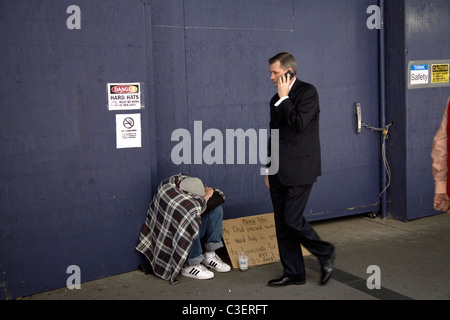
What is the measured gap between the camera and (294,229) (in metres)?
4.02

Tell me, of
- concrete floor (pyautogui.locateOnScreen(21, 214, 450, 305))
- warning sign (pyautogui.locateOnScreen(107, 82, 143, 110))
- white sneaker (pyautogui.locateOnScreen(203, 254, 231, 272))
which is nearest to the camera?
concrete floor (pyautogui.locateOnScreen(21, 214, 450, 305))

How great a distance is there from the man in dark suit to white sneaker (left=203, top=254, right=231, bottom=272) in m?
0.71

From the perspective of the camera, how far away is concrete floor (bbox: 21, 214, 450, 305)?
13.3ft

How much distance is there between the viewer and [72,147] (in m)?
4.18

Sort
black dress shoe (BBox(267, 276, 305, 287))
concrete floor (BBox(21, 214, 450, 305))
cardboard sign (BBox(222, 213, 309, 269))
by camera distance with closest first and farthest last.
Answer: concrete floor (BBox(21, 214, 450, 305)) → black dress shoe (BBox(267, 276, 305, 287)) → cardboard sign (BBox(222, 213, 309, 269))

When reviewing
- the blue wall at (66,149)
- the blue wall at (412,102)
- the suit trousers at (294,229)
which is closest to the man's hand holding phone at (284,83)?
the suit trousers at (294,229)

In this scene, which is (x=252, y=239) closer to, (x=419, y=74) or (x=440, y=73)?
(x=419, y=74)

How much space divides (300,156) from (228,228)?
1164 millimetres

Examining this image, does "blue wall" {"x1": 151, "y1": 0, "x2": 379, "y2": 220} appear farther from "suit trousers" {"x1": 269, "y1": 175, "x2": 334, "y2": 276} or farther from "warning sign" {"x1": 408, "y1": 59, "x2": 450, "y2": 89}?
"suit trousers" {"x1": 269, "y1": 175, "x2": 334, "y2": 276}

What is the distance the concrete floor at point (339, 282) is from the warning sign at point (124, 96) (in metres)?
1.38

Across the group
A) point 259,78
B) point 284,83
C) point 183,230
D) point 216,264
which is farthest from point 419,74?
point 183,230

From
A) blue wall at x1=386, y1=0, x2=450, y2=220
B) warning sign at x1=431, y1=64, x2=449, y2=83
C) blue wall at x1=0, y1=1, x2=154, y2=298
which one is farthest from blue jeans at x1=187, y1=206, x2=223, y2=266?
warning sign at x1=431, y1=64, x2=449, y2=83
